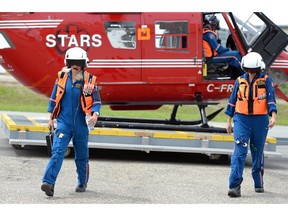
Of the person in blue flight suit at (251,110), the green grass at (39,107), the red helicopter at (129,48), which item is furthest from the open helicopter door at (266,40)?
the green grass at (39,107)

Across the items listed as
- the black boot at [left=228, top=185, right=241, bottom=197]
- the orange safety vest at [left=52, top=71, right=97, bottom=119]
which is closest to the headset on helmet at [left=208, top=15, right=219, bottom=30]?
the black boot at [left=228, top=185, right=241, bottom=197]

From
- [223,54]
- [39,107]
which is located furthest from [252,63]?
[39,107]

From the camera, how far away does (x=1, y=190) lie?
1002 centimetres

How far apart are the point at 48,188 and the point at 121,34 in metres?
5.15

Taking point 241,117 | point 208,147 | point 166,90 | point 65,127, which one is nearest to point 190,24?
point 166,90

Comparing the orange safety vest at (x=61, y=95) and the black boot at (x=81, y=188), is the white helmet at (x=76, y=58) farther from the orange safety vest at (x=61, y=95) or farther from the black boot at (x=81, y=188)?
the black boot at (x=81, y=188)

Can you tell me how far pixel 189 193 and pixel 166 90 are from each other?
14.2ft

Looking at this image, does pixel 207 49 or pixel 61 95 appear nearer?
pixel 61 95

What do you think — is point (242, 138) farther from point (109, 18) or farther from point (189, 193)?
point (109, 18)

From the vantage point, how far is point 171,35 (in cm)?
1428

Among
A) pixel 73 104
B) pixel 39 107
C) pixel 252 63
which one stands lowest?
pixel 39 107

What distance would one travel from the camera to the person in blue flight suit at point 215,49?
14477mm

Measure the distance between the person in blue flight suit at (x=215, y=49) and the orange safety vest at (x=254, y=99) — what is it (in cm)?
391

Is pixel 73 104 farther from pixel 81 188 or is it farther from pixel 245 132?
pixel 245 132
